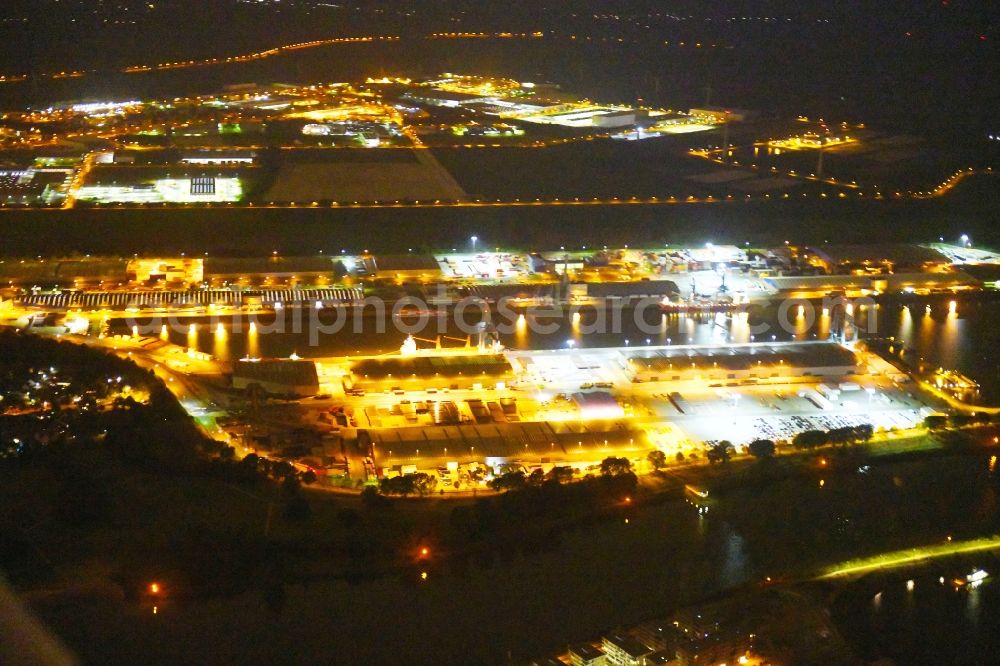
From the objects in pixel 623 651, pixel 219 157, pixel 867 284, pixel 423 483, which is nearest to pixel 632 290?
pixel 867 284

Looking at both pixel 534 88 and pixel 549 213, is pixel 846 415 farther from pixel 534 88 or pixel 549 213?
pixel 534 88

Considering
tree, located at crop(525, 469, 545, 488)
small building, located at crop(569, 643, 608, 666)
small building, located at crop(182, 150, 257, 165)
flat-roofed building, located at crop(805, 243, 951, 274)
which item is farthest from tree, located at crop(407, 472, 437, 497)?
small building, located at crop(182, 150, 257, 165)

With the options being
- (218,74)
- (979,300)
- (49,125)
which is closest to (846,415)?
(979,300)

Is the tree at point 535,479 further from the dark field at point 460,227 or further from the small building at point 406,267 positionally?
the dark field at point 460,227

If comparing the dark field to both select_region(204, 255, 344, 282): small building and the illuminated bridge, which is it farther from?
the illuminated bridge

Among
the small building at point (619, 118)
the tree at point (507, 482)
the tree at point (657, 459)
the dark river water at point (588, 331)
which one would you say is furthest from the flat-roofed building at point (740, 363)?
the small building at point (619, 118)

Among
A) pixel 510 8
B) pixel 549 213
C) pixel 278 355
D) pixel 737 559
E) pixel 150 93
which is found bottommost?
pixel 737 559
